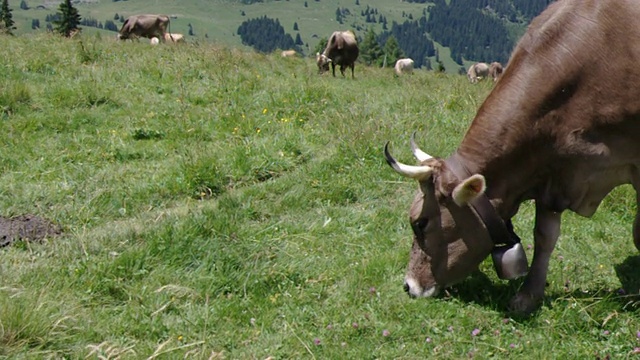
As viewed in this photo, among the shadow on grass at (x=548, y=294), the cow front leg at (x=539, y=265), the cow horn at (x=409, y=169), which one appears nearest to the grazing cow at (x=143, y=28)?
the cow horn at (x=409, y=169)

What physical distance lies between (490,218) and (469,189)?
339 millimetres

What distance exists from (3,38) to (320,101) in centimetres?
903

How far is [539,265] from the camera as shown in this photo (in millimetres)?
5035

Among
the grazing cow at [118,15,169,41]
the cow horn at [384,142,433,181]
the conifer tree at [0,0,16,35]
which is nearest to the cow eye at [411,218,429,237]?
the cow horn at [384,142,433,181]

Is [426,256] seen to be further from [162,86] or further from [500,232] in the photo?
[162,86]

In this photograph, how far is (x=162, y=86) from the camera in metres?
11.2

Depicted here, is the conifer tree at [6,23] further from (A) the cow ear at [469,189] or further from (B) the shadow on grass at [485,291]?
(A) the cow ear at [469,189]

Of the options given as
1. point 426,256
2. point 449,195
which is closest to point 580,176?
point 449,195

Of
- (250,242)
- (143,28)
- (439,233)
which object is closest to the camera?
(439,233)

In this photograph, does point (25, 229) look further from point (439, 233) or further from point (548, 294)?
point (548, 294)

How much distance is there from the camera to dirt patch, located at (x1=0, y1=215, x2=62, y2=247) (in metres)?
5.66

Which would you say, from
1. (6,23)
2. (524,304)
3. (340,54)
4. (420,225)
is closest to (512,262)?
(524,304)

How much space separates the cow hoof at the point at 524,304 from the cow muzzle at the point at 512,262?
18 centimetres

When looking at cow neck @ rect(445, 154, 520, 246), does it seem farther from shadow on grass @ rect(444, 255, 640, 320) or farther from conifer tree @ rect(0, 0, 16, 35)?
conifer tree @ rect(0, 0, 16, 35)
